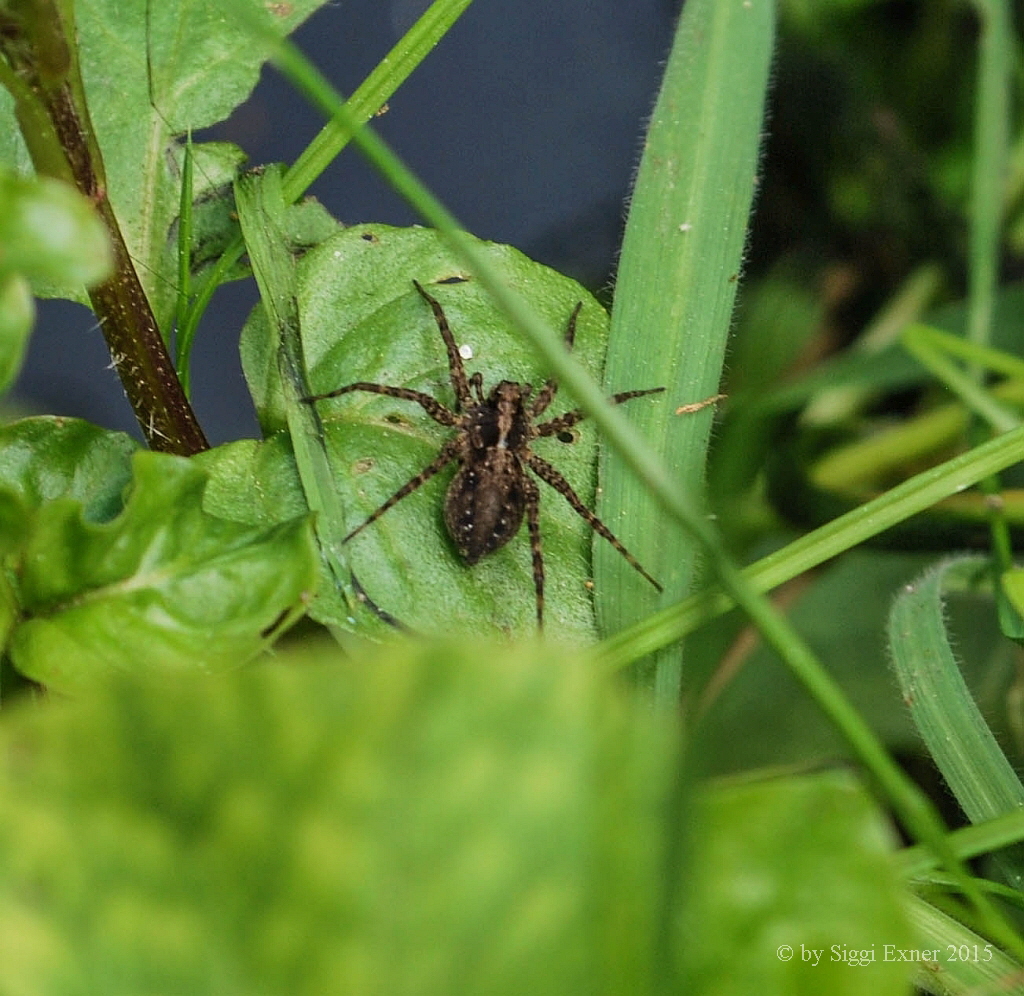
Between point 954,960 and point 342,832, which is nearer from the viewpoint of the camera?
point 342,832

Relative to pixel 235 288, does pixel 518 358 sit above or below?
below

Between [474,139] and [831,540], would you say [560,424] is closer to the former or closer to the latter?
[831,540]

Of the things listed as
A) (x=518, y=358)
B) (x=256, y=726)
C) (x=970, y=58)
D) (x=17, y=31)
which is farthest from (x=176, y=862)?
(x=970, y=58)

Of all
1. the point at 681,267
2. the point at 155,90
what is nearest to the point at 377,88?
A: the point at 155,90

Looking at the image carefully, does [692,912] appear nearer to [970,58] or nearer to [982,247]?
[982,247]

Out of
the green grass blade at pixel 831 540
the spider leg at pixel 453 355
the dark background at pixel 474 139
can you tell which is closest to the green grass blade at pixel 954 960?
the green grass blade at pixel 831 540
